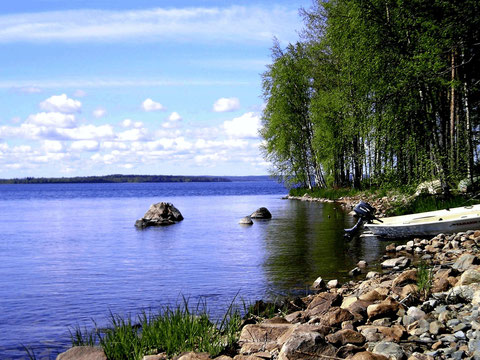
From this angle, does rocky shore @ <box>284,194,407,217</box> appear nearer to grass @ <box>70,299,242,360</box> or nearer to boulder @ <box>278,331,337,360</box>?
grass @ <box>70,299,242,360</box>

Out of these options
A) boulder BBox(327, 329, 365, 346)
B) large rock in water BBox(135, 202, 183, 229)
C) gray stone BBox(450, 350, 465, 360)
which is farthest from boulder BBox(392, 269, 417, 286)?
large rock in water BBox(135, 202, 183, 229)

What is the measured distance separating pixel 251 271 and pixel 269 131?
38.4 meters

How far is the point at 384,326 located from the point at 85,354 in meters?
4.32

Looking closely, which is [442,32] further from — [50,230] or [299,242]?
[50,230]

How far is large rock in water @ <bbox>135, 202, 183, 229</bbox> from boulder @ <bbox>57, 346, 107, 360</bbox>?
24309mm

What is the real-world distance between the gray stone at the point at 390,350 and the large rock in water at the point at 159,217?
85.9 feet

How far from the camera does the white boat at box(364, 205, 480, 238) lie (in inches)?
698

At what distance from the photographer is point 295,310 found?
9945 millimetres

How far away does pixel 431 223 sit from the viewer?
711 inches

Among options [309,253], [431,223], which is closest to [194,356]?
[309,253]

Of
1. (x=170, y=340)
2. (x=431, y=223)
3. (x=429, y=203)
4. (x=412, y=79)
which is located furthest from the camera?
(x=429, y=203)

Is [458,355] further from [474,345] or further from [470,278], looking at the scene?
[470,278]

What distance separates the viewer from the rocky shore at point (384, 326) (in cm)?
644

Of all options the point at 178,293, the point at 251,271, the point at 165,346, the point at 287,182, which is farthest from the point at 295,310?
the point at 287,182
